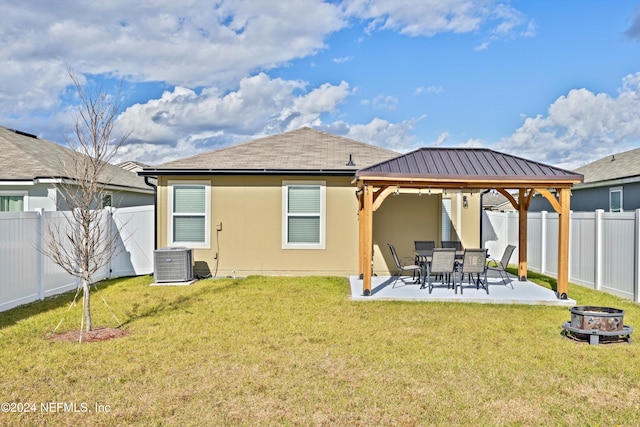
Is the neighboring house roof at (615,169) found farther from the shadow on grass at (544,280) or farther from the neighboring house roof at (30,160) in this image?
the neighboring house roof at (30,160)

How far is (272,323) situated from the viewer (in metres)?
7.52

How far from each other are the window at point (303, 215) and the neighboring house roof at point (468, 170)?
125 inches

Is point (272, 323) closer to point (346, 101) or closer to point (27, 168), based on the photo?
point (27, 168)

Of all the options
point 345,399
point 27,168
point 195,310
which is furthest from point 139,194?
point 345,399

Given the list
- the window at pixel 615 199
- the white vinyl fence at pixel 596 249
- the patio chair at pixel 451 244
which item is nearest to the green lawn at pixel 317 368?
the white vinyl fence at pixel 596 249

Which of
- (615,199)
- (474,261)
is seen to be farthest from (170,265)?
(615,199)

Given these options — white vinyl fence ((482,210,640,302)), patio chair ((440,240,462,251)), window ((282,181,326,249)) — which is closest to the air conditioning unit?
window ((282,181,326,249))

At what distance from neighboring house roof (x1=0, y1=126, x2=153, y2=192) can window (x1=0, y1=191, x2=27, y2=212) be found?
58cm

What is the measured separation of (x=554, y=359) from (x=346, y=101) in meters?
17.8

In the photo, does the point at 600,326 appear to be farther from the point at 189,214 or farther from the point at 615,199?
the point at 615,199

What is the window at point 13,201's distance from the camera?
13242 mm

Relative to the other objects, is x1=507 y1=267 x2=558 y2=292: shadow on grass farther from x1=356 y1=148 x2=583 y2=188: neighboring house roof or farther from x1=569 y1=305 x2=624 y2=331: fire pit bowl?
x1=569 y1=305 x2=624 y2=331: fire pit bowl

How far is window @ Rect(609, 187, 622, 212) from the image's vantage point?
16281 millimetres

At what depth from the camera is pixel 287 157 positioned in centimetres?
1330
